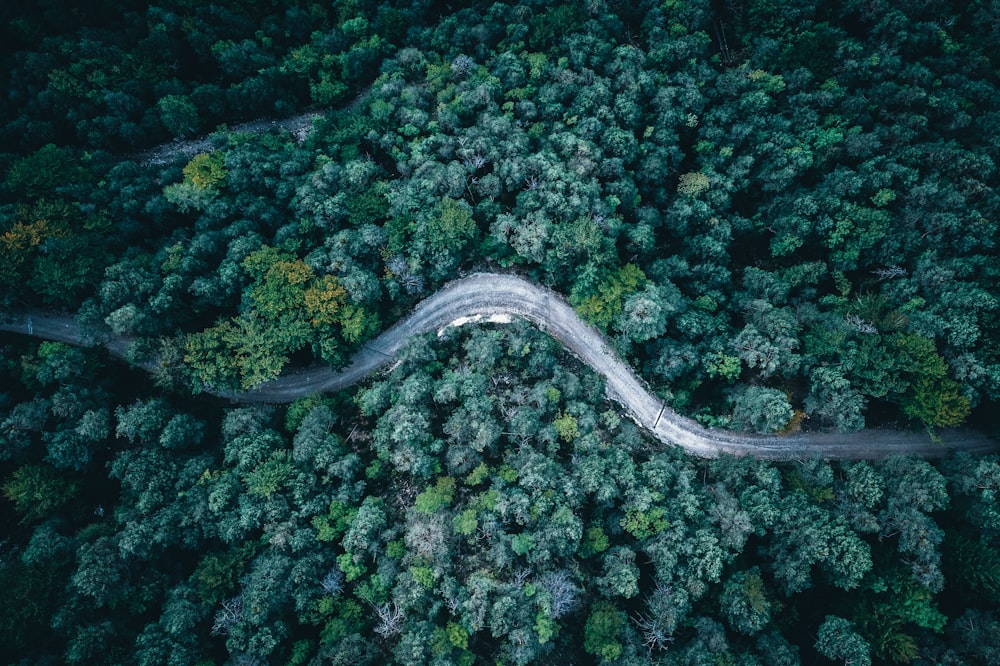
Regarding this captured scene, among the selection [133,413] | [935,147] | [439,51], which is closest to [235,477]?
[133,413]

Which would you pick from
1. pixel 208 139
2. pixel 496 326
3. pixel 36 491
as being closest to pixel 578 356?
pixel 496 326

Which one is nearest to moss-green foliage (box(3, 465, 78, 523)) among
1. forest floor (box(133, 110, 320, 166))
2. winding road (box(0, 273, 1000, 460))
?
winding road (box(0, 273, 1000, 460))

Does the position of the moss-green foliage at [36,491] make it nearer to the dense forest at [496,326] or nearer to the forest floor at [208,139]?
the dense forest at [496,326]

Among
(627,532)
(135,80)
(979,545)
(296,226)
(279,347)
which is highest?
(135,80)

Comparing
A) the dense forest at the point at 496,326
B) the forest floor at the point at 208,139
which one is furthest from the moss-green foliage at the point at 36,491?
the forest floor at the point at 208,139

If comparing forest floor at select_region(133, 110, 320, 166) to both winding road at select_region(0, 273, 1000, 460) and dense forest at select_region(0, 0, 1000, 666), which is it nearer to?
dense forest at select_region(0, 0, 1000, 666)

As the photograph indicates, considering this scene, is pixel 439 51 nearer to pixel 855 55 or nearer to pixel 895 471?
pixel 855 55
